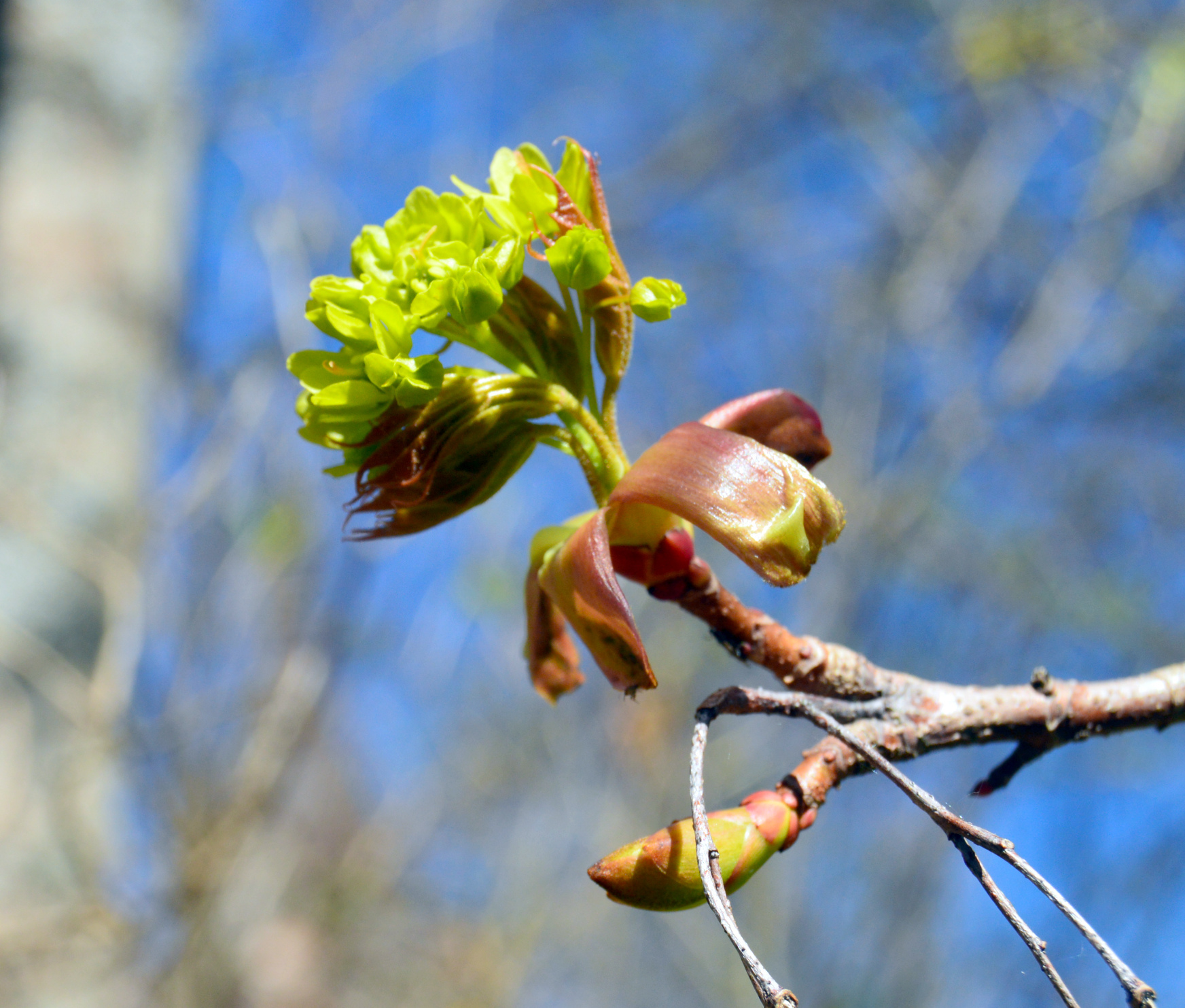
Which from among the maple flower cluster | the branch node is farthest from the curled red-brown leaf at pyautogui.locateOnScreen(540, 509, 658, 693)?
the branch node

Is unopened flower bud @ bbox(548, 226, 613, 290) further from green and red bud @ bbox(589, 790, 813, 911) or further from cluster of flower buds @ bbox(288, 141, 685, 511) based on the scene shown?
green and red bud @ bbox(589, 790, 813, 911)

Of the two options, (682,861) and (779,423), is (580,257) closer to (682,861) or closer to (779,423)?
(779,423)

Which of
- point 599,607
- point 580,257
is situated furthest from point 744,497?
point 580,257

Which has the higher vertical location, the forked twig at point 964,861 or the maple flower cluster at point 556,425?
the maple flower cluster at point 556,425

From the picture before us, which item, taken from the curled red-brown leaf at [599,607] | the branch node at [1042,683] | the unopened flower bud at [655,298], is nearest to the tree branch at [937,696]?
the branch node at [1042,683]

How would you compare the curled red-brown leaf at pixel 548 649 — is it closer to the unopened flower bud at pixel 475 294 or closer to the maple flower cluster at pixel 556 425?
the maple flower cluster at pixel 556 425

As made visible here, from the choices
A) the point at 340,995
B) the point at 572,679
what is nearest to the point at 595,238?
the point at 572,679
